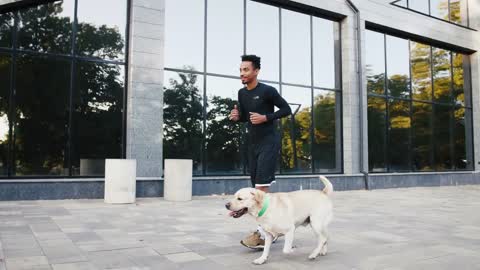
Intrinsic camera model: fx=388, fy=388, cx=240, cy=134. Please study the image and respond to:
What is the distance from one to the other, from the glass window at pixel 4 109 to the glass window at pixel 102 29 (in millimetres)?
1887

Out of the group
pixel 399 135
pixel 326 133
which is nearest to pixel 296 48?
pixel 326 133

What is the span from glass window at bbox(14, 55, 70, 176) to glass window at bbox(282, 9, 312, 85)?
25.8ft

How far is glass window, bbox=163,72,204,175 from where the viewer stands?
1223cm

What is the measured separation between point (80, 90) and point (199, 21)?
4.68 m

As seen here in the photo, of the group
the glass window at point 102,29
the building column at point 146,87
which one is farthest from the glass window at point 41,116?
the building column at point 146,87

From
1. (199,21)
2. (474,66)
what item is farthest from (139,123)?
(474,66)

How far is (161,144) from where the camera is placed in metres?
11.4

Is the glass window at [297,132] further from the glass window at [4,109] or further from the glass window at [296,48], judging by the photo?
the glass window at [4,109]

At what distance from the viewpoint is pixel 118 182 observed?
31.1 ft

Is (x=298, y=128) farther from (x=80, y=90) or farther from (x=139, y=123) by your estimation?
(x=80, y=90)

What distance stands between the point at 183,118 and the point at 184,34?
288cm

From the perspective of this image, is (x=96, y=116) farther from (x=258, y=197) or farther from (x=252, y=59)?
(x=258, y=197)

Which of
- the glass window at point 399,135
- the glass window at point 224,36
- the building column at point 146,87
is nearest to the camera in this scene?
the building column at point 146,87

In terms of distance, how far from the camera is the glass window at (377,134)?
16281 millimetres
